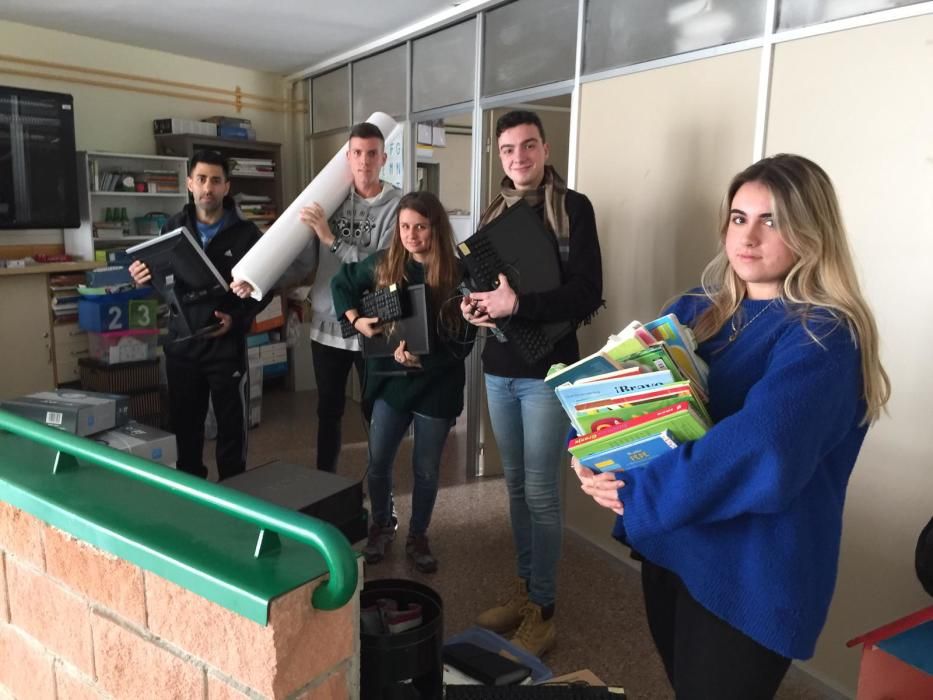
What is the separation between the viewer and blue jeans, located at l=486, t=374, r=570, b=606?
1944 mm

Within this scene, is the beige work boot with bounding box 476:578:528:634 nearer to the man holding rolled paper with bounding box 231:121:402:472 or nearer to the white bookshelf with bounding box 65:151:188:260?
the man holding rolled paper with bounding box 231:121:402:472

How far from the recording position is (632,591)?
2410 mm

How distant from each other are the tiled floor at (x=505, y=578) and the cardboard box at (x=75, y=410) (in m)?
0.98

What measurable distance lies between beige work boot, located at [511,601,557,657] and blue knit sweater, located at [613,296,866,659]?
1048 millimetres

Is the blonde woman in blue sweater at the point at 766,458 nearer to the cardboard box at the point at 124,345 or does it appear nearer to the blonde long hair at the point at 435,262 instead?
the blonde long hair at the point at 435,262

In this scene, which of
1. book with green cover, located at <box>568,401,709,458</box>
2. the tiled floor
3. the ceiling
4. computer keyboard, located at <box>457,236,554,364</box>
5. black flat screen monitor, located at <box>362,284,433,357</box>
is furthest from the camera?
the ceiling

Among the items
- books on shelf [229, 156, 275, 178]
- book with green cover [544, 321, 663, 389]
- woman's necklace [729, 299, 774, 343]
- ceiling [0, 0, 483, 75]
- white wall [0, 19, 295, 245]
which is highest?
ceiling [0, 0, 483, 75]

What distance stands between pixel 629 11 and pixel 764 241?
1677 mm

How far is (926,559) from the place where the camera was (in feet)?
4.80

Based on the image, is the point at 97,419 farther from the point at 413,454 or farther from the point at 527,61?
the point at 527,61

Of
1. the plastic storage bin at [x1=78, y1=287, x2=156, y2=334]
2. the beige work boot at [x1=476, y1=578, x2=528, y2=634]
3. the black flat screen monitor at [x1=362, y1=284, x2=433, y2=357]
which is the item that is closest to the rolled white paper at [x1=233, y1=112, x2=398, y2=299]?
the black flat screen monitor at [x1=362, y1=284, x2=433, y2=357]

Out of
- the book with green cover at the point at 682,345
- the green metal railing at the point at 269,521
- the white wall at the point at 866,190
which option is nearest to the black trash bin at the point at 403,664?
the green metal railing at the point at 269,521

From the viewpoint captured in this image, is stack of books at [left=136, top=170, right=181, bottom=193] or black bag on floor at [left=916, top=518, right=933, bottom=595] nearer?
black bag on floor at [left=916, top=518, right=933, bottom=595]

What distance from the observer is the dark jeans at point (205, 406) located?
8.46 feet
